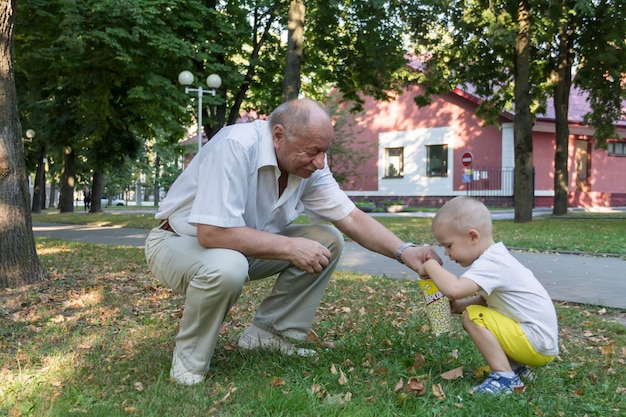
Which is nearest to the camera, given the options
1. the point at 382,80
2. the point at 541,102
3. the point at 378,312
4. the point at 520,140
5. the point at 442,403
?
the point at 442,403

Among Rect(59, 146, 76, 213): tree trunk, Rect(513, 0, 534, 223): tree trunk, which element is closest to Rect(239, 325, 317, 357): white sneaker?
Rect(513, 0, 534, 223): tree trunk

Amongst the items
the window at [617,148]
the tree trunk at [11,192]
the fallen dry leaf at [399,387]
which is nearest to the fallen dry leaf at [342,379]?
the fallen dry leaf at [399,387]

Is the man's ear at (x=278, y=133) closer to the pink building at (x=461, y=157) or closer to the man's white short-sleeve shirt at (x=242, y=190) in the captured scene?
the man's white short-sleeve shirt at (x=242, y=190)

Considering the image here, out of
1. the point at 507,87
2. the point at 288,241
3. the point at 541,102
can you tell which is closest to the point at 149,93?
the point at 507,87

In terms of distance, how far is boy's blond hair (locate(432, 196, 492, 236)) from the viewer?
309cm

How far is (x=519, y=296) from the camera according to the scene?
3.10 meters

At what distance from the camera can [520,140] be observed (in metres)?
17.0

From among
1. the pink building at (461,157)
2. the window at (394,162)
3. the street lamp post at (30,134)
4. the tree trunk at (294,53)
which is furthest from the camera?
the window at (394,162)

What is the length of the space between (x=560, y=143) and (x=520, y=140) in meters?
4.02

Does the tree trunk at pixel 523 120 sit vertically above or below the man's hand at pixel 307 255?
above

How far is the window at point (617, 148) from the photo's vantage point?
108ft

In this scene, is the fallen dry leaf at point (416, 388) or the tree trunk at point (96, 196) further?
the tree trunk at point (96, 196)

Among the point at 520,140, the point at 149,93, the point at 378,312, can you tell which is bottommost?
the point at 378,312

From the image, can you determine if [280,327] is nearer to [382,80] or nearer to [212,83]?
[212,83]
